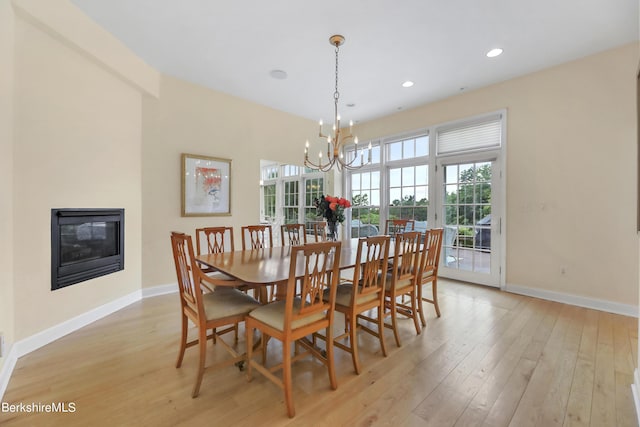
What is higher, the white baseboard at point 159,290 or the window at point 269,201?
the window at point 269,201

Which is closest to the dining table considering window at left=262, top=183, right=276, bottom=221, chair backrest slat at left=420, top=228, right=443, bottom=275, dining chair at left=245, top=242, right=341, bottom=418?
dining chair at left=245, top=242, right=341, bottom=418

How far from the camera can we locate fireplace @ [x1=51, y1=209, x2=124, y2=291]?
99.7 inches

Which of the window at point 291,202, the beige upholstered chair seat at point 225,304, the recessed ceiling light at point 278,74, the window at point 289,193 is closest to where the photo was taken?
the beige upholstered chair seat at point 225,304

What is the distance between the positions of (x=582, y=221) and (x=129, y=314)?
5454 millimetres

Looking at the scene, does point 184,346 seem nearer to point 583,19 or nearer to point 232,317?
point 232,317

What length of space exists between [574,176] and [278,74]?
3974 mm

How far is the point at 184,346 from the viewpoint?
2035 mm

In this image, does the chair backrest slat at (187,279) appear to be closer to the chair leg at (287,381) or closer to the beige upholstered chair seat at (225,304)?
the beige upholstered chair seat at (225,304)

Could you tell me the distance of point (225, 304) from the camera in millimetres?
1939

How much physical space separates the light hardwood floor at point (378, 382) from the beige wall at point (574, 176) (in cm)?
74

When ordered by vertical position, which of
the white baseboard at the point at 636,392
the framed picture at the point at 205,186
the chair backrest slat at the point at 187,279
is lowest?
the white baseboard at the point at 636,392

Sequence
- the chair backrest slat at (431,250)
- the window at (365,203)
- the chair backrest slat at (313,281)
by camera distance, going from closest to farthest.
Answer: the chair backrest slat at (313,281)
the chair backrest slat at (431,250)
the window at (365,203)

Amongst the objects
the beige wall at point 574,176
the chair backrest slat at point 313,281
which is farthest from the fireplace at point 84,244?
the beige wall at point 574,176

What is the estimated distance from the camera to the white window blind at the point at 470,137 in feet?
13.1
